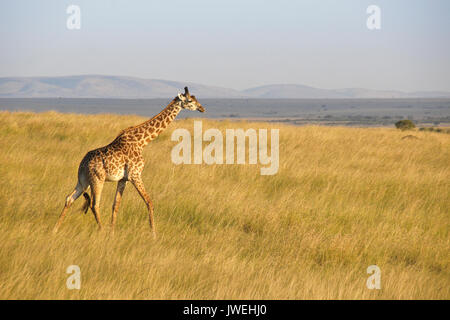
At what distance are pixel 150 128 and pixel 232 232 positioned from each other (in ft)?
6.39

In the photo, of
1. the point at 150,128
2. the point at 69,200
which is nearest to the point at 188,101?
the point at 150,128

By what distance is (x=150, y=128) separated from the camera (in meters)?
7.54

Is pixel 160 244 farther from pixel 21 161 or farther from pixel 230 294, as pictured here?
pixel 21 161

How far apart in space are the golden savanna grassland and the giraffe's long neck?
1.14 m

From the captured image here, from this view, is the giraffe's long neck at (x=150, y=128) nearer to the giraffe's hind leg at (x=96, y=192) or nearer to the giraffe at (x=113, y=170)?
the giraffe at (x=113, y=170)

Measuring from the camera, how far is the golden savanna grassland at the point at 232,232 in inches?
205

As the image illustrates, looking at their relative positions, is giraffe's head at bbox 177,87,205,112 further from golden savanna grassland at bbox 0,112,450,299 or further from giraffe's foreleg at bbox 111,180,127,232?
golden savanna grassland at bbox 0,112,450,299

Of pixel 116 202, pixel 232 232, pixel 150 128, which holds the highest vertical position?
pixel 150 128

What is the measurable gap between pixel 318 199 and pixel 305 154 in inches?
190

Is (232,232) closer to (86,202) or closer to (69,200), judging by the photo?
(86,202)

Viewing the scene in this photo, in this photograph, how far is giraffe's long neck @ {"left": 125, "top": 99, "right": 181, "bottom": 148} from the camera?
7383mm

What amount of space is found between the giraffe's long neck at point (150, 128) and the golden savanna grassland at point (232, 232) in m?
1.14

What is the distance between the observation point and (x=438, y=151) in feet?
51.0
